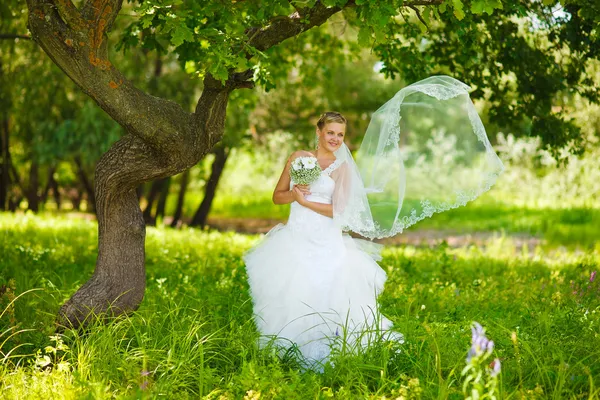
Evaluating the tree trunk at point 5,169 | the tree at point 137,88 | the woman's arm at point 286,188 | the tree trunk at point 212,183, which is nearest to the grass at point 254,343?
the tree at point 137,88

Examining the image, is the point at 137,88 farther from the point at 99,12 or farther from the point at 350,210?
the point at 350,210

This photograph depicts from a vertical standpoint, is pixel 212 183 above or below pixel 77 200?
above

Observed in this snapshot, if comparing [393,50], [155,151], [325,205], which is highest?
[393,50]

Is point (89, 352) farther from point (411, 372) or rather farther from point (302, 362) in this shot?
point (411, 372)

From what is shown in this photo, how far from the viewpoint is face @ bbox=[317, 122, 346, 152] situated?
5371mm

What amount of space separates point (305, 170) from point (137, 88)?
147cm

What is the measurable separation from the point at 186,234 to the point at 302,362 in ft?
21.7

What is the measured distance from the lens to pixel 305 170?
5215 millimetres

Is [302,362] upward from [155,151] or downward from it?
downward

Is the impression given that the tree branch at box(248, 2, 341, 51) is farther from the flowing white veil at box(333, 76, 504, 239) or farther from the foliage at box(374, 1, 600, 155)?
the foliage at box(374, 1, 600, 155)

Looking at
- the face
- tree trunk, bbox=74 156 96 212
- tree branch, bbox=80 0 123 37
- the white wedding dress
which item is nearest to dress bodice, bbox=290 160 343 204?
the white wedding dress

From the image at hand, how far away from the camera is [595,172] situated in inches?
634

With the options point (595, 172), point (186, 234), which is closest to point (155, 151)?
point (186, 234)

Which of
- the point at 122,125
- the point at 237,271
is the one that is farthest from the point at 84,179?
the point at 122,125
